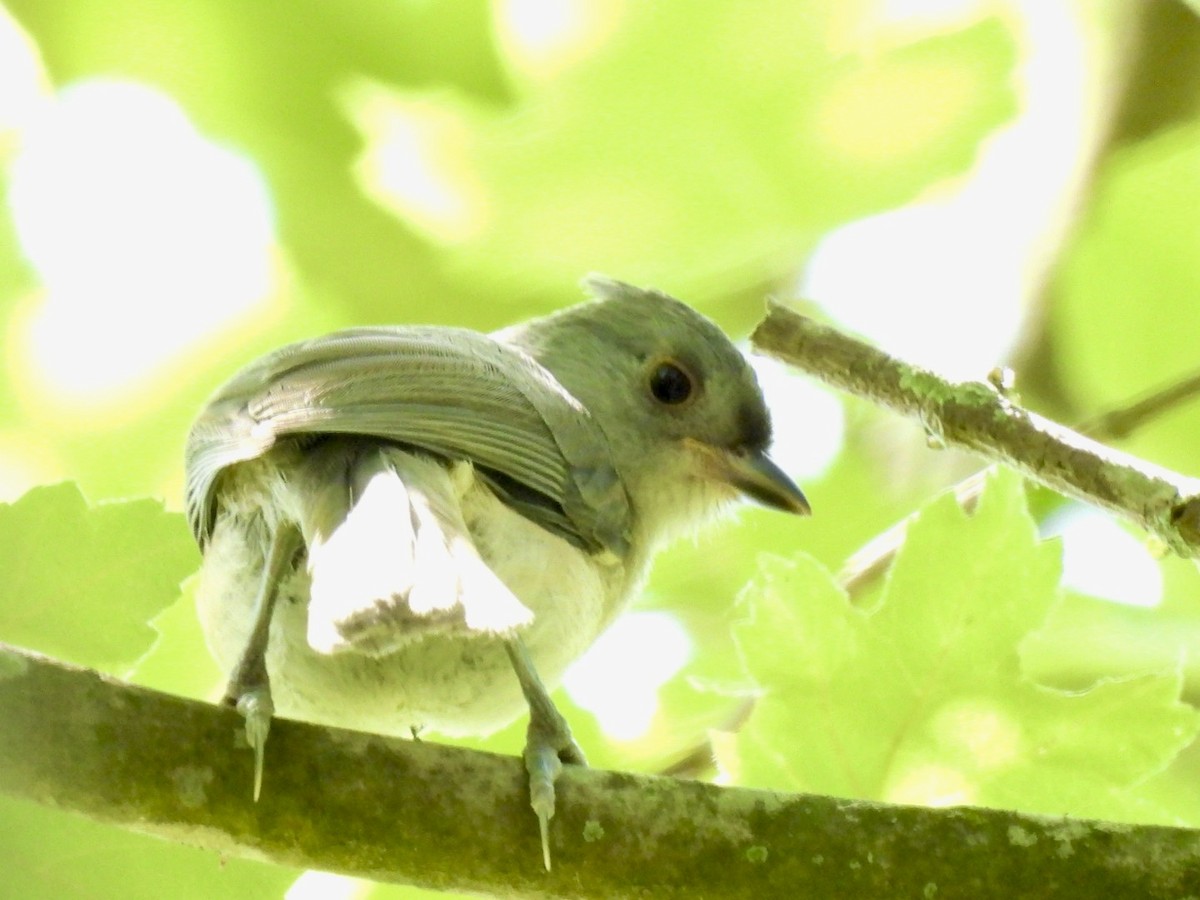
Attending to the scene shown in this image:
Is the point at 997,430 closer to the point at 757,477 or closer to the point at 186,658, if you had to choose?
the point at 757,477

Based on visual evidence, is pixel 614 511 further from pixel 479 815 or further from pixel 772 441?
pixel 479 815

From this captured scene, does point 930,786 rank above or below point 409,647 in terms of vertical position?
below

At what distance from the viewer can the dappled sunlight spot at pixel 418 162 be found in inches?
87.0

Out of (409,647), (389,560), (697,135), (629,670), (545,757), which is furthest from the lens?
(629,670)

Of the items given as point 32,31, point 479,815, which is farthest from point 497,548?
point 32,31

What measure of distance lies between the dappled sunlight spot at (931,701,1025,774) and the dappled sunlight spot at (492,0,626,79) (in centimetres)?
109

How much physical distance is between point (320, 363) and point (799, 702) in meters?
0.69

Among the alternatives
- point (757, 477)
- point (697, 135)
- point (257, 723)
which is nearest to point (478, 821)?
point (257, 723)

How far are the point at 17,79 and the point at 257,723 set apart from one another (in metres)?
1.19

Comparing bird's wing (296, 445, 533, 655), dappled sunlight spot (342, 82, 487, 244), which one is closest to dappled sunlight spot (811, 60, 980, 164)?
dappled sunlight spot (342, 82, 487, 244)

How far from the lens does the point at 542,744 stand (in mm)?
1550

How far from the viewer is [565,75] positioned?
7.16 feet

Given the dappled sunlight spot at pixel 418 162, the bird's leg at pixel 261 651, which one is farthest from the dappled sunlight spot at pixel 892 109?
the bird's leg at pixel 261 651

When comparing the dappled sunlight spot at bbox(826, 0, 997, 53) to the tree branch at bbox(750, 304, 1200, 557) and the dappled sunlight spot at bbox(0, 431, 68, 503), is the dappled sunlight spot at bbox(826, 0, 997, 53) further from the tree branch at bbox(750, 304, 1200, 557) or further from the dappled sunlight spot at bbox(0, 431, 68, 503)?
the dappled sunlight spot at bbox(0, 431, 68, 503)
